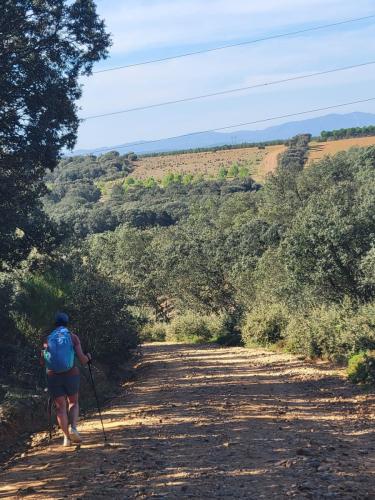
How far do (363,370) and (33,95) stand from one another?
942 cm

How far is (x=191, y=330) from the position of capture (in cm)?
3291

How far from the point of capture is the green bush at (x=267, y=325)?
2291 centimetres

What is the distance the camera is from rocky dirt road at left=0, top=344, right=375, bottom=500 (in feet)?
16.9

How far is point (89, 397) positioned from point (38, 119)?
6.05 m

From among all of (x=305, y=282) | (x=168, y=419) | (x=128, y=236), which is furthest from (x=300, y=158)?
(x=168, y=419)

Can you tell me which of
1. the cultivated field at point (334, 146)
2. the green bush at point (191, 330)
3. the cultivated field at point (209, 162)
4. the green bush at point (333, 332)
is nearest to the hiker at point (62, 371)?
the green bush at point (333, 332)

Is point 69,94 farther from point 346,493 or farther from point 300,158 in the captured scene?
point 300,158

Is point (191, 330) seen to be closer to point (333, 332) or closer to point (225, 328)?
point (225, 328)

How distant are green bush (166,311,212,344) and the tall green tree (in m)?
20.2

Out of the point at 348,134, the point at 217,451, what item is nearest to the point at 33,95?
the point at 217,451

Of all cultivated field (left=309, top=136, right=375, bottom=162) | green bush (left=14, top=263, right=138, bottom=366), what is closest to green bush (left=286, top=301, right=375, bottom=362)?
green bush (left=14, top=263, right=138, bottom=366)

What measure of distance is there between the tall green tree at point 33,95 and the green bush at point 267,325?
12.4 m

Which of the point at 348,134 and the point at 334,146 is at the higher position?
the point at 348,134

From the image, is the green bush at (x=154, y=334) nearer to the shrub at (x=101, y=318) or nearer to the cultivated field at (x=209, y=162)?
the shrub at (x=101, y=318)
